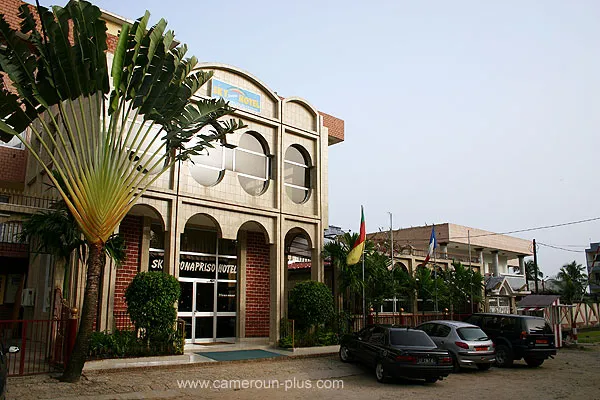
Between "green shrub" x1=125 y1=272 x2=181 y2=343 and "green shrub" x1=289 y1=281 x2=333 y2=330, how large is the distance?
17.3ft

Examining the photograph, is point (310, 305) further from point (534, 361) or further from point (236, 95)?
point (236, 95)

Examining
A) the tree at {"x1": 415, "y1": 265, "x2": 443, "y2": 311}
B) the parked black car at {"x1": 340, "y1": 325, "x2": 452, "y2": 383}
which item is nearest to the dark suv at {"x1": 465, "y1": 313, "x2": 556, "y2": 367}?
the parked black car at {"x1": 340, "y1": 325, "x2": 452, "y2": 383}

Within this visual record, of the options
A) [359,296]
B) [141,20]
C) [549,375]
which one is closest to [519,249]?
[359,296]

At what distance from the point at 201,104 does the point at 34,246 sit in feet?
27.4

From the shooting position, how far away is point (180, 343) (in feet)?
47.9

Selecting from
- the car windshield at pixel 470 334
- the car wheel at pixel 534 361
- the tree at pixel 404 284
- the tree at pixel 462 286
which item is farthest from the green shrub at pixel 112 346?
the tree at pixel 462 286

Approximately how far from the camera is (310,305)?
18172 millimetres

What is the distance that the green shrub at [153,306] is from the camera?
14.0m

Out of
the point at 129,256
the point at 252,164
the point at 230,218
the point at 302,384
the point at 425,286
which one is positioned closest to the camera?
the point at 302,384

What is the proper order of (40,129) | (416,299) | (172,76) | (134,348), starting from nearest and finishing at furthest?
(172,76)
(134,348)
(40,129)
(416,299)

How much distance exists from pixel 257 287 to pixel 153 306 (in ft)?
23.7

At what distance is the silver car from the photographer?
15148mm

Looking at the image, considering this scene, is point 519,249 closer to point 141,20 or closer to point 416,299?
point 416,299

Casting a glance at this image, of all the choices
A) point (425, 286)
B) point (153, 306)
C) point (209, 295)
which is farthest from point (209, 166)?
point (425, 286)
